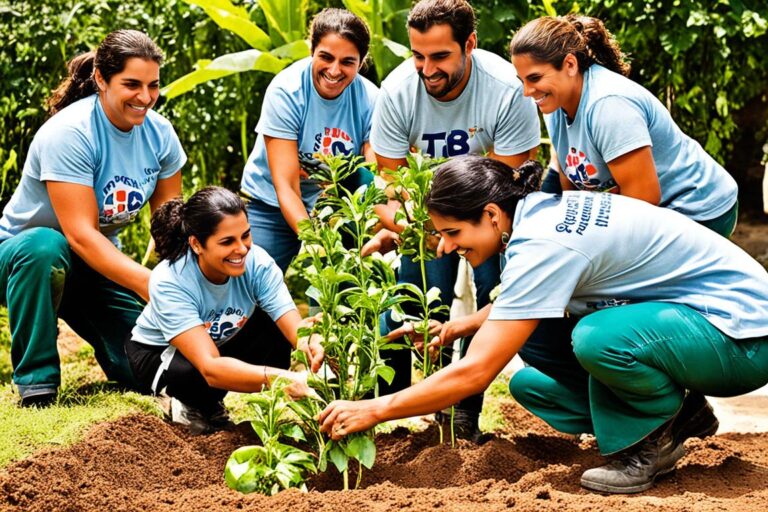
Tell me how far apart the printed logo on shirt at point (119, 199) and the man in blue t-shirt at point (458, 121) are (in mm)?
1060

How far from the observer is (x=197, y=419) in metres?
3.96

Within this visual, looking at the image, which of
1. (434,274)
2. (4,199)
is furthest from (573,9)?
(4,199)

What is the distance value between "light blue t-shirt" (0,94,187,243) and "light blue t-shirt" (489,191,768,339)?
187 cm

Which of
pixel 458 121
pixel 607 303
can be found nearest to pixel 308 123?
pixel 458 121

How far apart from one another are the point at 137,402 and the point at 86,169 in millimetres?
945

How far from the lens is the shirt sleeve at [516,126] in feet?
12.6

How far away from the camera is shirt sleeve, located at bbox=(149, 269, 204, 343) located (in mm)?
3723

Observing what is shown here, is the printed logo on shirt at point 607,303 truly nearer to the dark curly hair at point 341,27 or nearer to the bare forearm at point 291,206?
the bare forearm at point 291,206

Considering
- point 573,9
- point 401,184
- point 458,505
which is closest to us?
point 458,505

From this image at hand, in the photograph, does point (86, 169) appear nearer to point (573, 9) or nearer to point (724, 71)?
point (573, 9)

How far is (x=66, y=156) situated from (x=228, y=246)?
0.87 m

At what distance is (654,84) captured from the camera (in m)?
6.26

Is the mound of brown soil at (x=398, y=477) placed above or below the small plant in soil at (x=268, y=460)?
below

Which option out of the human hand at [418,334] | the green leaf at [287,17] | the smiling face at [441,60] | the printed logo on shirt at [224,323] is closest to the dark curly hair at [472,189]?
the human hand at [418,334]
